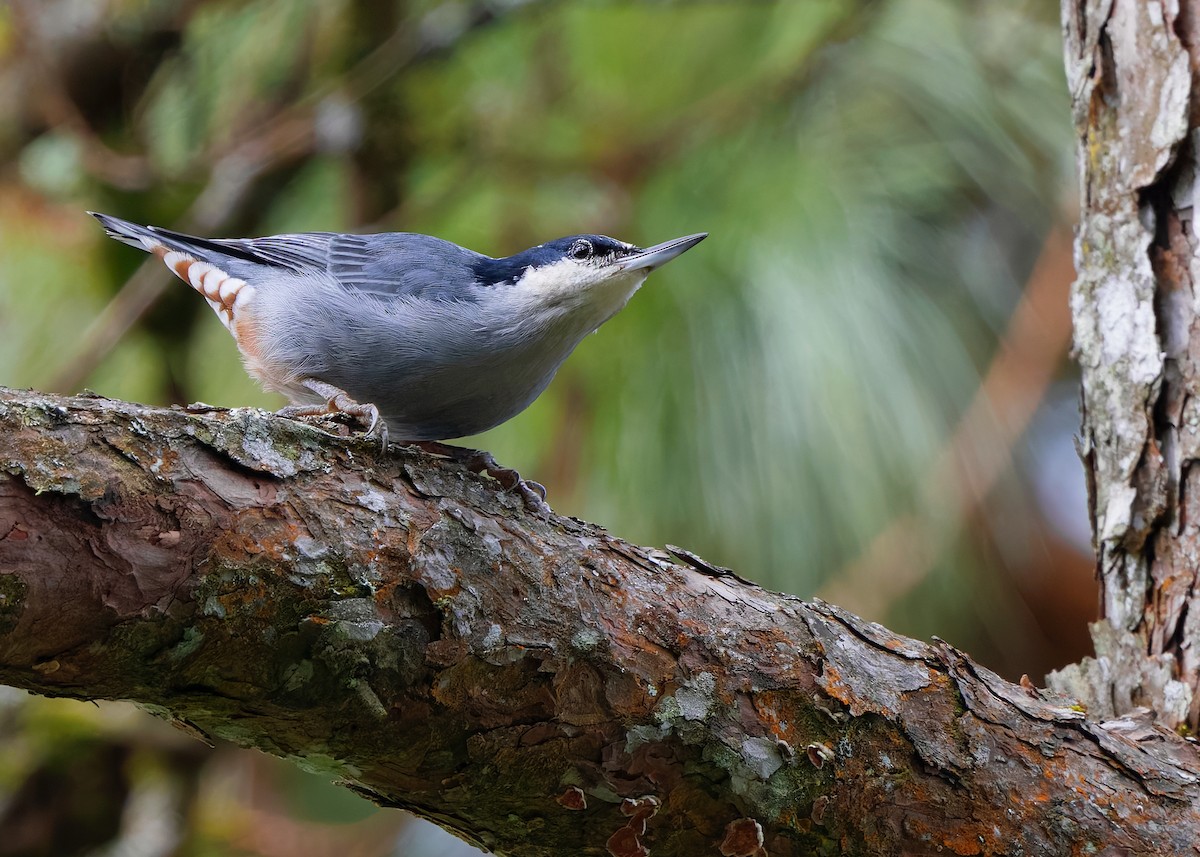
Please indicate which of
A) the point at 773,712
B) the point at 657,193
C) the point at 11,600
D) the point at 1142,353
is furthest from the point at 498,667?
the point at 657,193

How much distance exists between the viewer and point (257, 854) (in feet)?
9.62

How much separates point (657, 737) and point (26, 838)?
7.54 feet

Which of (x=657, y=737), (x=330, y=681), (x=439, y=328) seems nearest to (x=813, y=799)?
(x=657, y=737)

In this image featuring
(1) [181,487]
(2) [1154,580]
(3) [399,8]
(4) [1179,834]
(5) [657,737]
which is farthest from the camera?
(3) [399,8]

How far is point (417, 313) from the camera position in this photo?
1.71 meters

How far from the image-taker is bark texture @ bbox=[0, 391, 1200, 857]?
100 centimetres

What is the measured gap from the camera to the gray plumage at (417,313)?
170cm

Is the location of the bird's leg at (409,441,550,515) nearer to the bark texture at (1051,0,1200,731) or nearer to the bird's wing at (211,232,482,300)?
the bird's wing at (211,232,482,300)

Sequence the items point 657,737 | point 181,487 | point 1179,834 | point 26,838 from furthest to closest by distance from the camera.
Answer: point 26,838 < point 1179,834 < point 657,737 < point 181,487

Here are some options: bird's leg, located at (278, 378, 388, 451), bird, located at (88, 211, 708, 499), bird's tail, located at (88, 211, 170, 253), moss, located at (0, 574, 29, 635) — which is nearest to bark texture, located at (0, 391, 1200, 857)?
moss, located at (0, 574, 29, 635)

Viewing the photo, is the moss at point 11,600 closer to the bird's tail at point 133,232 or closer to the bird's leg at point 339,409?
the bird's leg at point 339,409

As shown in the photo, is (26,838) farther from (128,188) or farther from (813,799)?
(813,799)

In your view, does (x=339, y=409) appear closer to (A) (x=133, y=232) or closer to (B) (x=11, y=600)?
(A) (x=133, y=232)

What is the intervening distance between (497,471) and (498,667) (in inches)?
15.7
